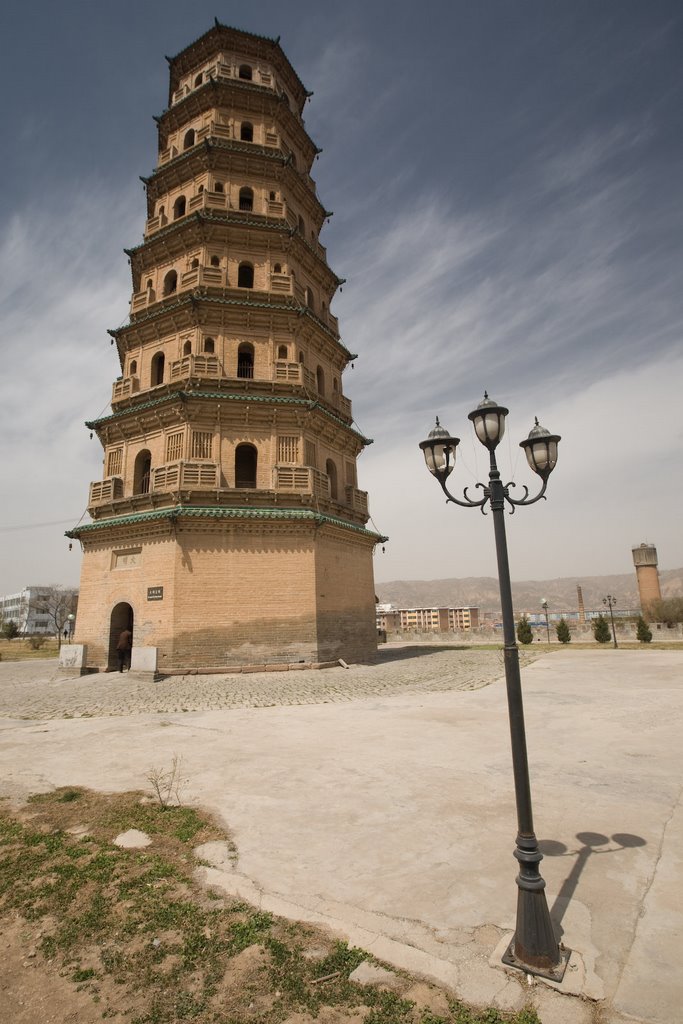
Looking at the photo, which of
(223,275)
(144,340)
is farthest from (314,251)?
(144,340)

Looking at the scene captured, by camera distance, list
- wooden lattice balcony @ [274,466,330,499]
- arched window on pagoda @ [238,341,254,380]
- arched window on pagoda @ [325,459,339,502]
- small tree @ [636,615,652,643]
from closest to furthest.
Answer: wooden lattice balcony @ [274,466,330,499]
arched window on pagoda @ [238,341,254,380]
arched window on pagoda @ [325,459,339,502]
small tree @ [636,615,652,643]

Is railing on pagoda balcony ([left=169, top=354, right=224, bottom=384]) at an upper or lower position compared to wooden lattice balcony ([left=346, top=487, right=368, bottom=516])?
upper

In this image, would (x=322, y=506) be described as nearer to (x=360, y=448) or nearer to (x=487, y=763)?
(x=360, y=448)

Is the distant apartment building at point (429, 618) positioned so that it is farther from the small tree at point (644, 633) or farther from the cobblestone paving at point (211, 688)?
the cobblestone paving at point (211, 688)

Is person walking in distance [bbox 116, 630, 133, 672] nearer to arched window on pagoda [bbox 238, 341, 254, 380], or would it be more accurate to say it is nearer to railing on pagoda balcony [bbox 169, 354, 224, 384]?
railing on pagoda balcony [bbox 169, 354, 224, 384]

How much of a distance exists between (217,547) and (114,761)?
33.5 feet

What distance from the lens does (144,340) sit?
2117 cm

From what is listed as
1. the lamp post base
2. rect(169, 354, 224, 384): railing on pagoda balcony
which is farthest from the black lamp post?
rect(169, 354, 224, 384): railing on pagoda balcony

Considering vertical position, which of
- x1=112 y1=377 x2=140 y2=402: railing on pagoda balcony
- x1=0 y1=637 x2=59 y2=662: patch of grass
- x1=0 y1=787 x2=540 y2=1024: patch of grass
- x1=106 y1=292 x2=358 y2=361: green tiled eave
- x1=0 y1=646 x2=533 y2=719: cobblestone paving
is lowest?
x1=0 y1=787 x2=540 y2=1024: patch of grass

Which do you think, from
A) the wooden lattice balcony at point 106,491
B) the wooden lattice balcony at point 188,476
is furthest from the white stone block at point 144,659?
the wooden lattice balcony at point 106,491

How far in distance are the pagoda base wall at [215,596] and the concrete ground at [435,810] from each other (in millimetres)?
4381

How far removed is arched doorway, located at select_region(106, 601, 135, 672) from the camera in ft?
59.4

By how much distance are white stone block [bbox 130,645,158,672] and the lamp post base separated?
14.6m

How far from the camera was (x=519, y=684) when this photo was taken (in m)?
3.36
